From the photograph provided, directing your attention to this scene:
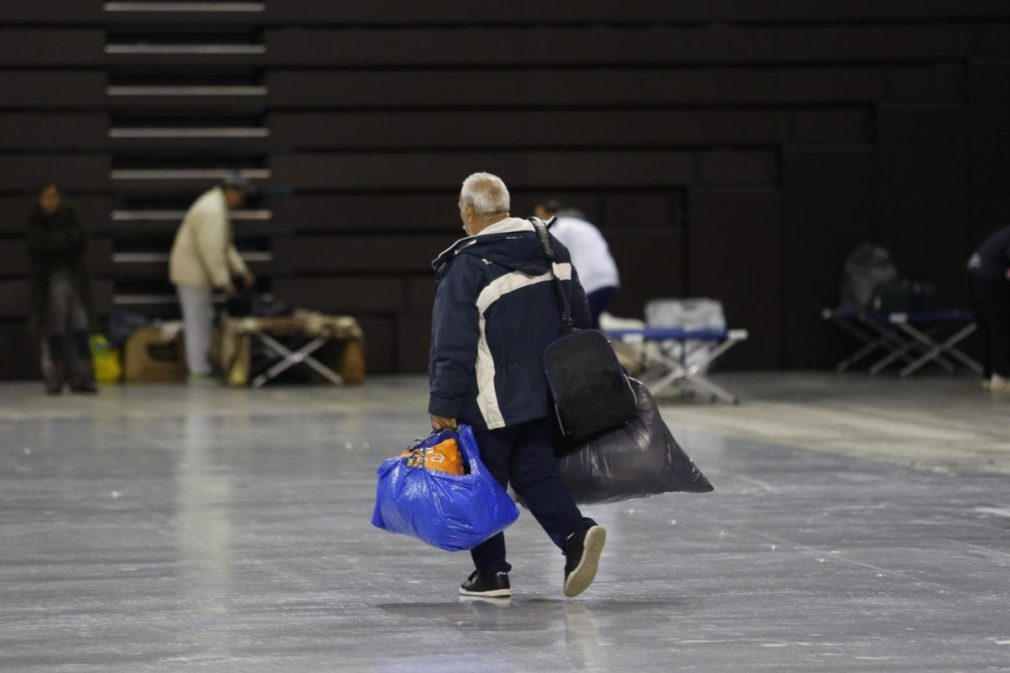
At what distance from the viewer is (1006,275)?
17.1 m

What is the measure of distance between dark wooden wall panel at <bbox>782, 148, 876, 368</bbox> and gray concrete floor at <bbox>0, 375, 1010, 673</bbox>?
725 centimetres

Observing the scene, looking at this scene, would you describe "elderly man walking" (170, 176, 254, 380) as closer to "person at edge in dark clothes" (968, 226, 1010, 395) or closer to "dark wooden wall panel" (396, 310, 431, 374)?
"dark wooden wall panel" (396, 310, 431, 374)

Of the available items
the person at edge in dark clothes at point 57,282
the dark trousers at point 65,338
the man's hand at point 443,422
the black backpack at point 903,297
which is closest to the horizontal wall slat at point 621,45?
the black backpack at point 903,297

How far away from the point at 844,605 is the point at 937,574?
818 millimetres

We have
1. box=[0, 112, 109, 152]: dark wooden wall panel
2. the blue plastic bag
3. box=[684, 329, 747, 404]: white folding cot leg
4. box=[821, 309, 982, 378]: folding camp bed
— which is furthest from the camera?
box=[0, 112, 109, 152]: dark wooden wall panel

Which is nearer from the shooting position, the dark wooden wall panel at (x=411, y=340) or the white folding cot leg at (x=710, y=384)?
the white folding cot leg at (x=710, y=384)

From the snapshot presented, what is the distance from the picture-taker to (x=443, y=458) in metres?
6.66

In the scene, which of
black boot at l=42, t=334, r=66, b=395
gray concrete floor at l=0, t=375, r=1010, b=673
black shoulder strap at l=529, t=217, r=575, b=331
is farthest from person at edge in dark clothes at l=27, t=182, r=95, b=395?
black shoulder strap at l=529, t=217, r=575, b=331

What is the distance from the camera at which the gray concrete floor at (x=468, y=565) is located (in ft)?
19.4

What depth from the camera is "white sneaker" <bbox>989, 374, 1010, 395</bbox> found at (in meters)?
17.2

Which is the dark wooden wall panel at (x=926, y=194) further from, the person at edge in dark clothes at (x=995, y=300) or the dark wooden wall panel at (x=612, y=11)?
the person at edge in dark clothes at (x=995, y=300)

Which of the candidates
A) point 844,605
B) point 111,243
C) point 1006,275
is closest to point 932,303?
point 1006,275

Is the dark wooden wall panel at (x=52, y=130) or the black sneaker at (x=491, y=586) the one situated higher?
the dark wooden wall panel at (x=52, y=130)

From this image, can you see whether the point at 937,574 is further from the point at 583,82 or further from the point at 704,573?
the point at 583,82
